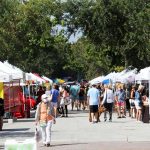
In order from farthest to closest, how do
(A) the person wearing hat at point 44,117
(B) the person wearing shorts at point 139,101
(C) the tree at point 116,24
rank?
(C) the tree at point 116,24
(B) the person wearing shorts at point 139,101
(A) the person wearing hat at point 44,117

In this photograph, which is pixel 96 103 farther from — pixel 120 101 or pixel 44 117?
pixel 44 117

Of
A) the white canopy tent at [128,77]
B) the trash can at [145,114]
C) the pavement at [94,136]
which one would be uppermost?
the white canopy tent at [128,77]

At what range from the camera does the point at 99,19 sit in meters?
40.8

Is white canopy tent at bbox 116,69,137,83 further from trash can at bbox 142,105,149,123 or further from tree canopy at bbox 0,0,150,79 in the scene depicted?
trash can at bbox 142,105,149,123

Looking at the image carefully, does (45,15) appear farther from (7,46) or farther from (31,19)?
(7,46)

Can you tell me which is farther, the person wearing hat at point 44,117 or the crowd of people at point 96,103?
the crowd of people at point 96,103

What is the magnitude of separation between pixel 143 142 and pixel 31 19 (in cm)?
3149

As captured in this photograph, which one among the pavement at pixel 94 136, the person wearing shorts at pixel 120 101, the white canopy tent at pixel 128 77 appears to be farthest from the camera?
the white canopy tent at pixel 128 77

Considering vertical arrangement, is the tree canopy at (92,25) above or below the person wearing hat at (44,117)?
above

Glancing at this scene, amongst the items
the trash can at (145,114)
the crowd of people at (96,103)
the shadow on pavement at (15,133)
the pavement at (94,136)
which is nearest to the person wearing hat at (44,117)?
the crowd of people at (96,103)

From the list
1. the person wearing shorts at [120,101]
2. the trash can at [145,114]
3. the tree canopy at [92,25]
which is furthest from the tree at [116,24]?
the trash can at [145,114]

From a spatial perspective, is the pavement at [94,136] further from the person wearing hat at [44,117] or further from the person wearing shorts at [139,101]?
the person wearing shorts at [139,101]

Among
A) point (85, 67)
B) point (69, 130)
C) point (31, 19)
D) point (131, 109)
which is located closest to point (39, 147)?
point (69, 130)

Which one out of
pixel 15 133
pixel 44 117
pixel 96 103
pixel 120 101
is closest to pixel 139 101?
pixel 96 103
